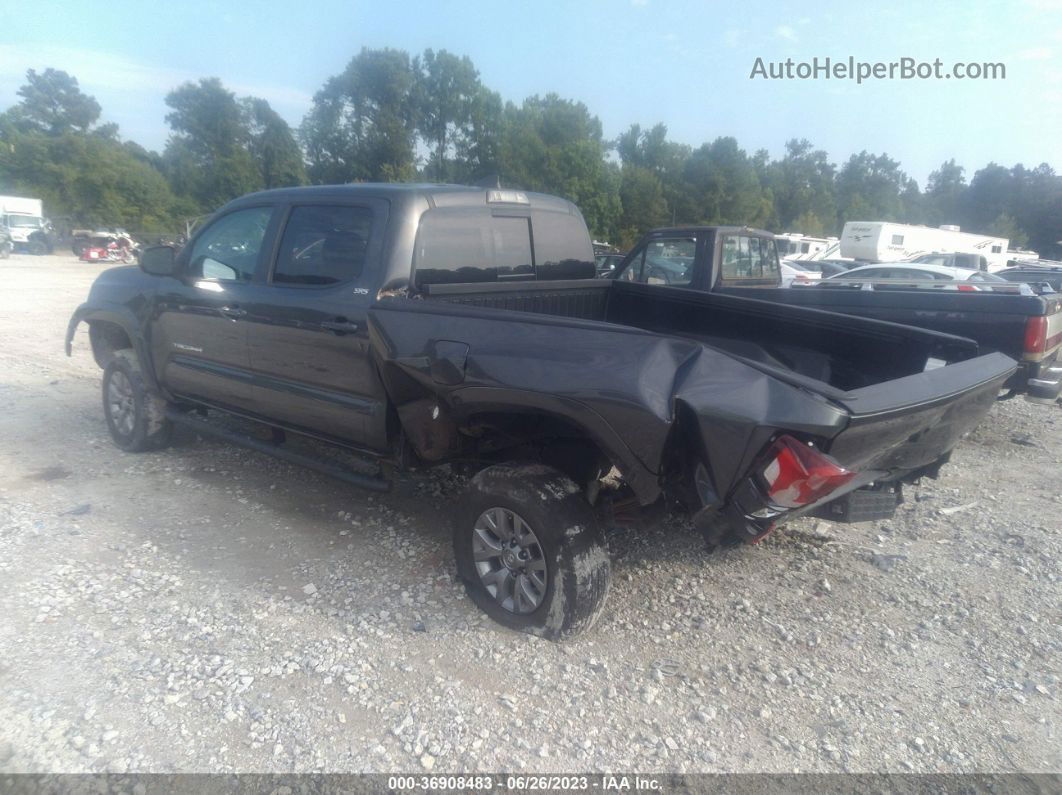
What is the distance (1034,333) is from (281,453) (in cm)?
520

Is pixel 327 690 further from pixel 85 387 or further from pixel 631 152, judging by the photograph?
pixel 631 152

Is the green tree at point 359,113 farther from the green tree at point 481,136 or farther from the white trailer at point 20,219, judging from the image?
the white trailer at point 20,219

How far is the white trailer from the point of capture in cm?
3594

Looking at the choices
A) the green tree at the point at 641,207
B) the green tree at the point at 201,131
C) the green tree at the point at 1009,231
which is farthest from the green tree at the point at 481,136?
the green tree at the point at 1009,231

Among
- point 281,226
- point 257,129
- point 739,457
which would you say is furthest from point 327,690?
point 257,129

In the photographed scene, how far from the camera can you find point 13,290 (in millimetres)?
17562

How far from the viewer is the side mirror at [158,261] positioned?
16.4ft

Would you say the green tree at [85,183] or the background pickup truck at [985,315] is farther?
the green tree at [85,183]

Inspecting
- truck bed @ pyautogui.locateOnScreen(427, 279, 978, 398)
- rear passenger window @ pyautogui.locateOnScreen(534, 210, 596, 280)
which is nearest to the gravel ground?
truck bed @ pyautogui.locateOnScreen(427, 279, 978, 398)

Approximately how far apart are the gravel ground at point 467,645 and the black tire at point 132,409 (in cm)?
54

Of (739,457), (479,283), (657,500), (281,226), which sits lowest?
(657,500)

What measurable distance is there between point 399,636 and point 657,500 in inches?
52.1

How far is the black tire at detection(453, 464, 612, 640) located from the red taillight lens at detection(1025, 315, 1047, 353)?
394 cm

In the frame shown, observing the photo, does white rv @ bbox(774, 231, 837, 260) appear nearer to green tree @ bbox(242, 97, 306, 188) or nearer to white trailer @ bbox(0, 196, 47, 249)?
green tree @ bbox(242, 97, 306, 188)
